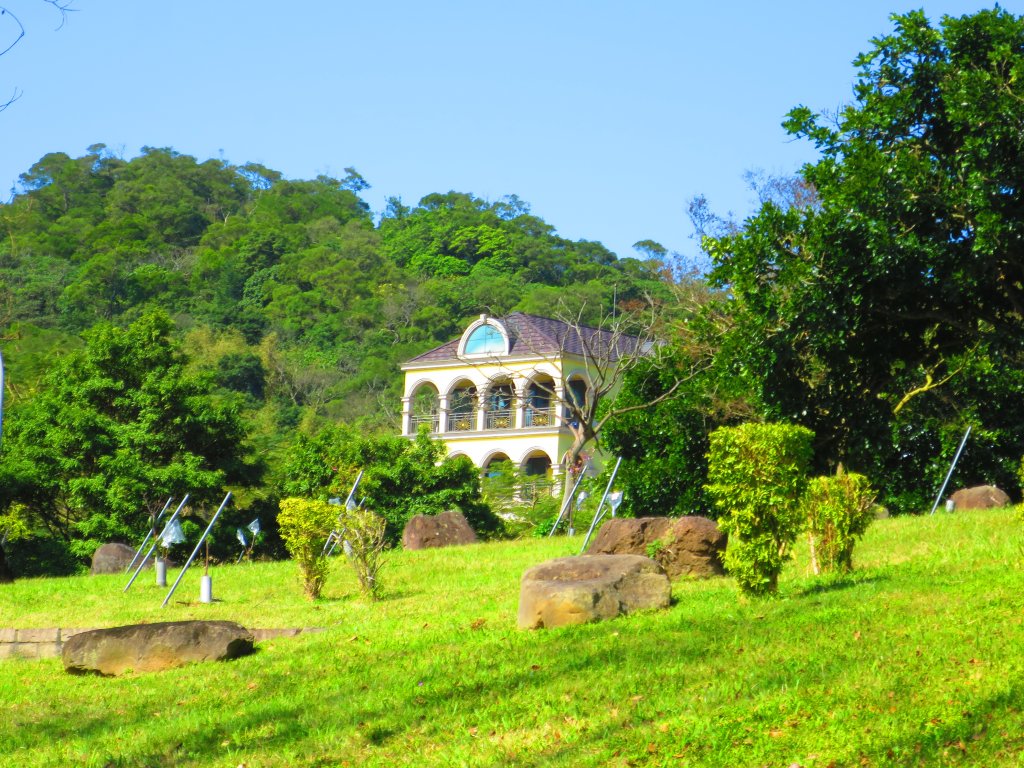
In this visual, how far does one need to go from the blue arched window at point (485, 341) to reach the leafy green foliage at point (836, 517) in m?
31.8

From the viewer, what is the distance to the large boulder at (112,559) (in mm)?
22453

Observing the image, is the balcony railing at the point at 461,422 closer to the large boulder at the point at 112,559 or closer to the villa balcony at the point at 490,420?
the villa balcony at the point at 490,420

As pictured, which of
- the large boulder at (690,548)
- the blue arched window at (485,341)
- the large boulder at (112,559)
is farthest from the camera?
the blue arched window at (485,341)

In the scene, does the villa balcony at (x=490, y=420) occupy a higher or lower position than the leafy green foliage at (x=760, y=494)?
higher

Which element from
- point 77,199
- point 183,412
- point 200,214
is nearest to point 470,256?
point 200,214

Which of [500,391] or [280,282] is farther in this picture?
[280,282]

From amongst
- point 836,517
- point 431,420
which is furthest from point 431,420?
point 836,517

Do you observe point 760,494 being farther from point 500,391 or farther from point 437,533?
point 500,391

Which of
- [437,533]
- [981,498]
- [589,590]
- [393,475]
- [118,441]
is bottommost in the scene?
[589,590]

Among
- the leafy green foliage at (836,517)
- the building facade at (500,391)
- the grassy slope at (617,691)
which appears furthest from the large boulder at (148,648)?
the building facade at (500,391)

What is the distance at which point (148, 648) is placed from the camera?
11297 millimetres

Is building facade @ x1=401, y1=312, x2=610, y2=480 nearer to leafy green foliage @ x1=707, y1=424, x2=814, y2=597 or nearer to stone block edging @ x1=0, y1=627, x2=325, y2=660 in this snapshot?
stone block edging @ x1=0, y1=627, x2=325, y2=660

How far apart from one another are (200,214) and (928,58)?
75.0 metres

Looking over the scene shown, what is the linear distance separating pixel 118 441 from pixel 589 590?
19.1m
